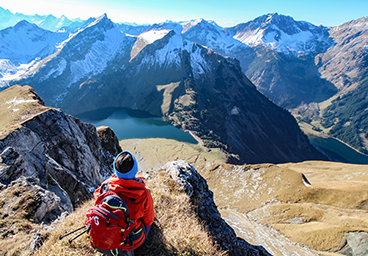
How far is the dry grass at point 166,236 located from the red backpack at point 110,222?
4.61ft

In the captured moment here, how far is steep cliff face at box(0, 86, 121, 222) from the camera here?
10.9 m

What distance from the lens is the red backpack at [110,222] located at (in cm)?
475

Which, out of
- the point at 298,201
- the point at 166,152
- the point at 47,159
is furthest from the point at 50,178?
the point at 166,152

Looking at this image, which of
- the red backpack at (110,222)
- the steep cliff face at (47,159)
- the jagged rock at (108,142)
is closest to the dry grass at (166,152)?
the jagged rock at (108,142)

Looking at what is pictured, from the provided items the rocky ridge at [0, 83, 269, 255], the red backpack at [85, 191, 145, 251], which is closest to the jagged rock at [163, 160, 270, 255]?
the rocky ridge at [0, 83, 269, 255]

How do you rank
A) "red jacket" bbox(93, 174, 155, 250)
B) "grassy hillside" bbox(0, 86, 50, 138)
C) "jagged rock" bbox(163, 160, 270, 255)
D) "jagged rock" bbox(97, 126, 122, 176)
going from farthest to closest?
"jagged rock" bbox(97, 126, 122, 176) < "grassy hillside" bbox(0, 86, 50, 138) < "jagged rock" bbox(163, 160, 270, 255) < "red jacket" bbox(93, 174, 155, 250)

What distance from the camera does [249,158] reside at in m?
176

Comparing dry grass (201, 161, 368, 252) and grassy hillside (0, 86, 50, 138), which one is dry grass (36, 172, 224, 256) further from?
dry grass (201, 161, 368, 252)

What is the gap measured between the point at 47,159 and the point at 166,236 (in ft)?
58.9

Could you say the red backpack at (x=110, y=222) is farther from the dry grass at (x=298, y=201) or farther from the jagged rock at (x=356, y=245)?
the jagged rock at (x=356, y=245)

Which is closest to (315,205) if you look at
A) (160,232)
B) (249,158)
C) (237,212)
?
(237,212)

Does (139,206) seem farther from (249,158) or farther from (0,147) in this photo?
(249,158)

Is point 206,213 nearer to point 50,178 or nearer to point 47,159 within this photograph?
point 50,178

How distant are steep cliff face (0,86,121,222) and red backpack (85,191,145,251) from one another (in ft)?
22.1
